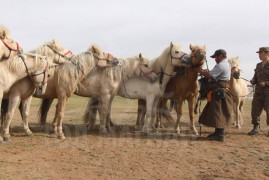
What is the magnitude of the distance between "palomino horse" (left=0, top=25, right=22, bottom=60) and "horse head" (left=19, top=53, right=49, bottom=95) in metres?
0.41

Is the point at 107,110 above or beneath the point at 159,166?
above

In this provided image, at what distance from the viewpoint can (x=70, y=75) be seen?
736cm

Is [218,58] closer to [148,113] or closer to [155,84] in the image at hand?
[155,84]

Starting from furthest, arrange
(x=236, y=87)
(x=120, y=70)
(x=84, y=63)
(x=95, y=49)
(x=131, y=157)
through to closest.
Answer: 1. (x=236, y=87)
2. (x=120, y=70)
3. (x=95, y=49)
4. (x=84, y=63)
5. (x=131, y=157)

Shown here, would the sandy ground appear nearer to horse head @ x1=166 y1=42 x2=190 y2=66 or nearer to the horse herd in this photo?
the horse herd

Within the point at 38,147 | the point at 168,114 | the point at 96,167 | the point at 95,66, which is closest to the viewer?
the point at 96,167

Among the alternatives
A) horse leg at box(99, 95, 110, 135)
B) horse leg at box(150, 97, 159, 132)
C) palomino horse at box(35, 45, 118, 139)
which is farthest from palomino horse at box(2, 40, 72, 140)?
horse leg at box(150, 97, 159, 132)

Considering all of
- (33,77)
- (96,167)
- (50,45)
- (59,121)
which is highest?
A: (50,45)

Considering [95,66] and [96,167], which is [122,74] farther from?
[96,167]

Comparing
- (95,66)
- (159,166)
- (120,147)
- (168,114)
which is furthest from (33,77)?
(168,114)

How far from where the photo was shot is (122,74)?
27.8ft

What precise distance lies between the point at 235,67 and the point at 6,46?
6.69 m

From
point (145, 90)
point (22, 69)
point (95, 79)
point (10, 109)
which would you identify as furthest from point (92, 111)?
point (22, 69)

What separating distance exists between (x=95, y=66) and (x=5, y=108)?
8.24 feet
